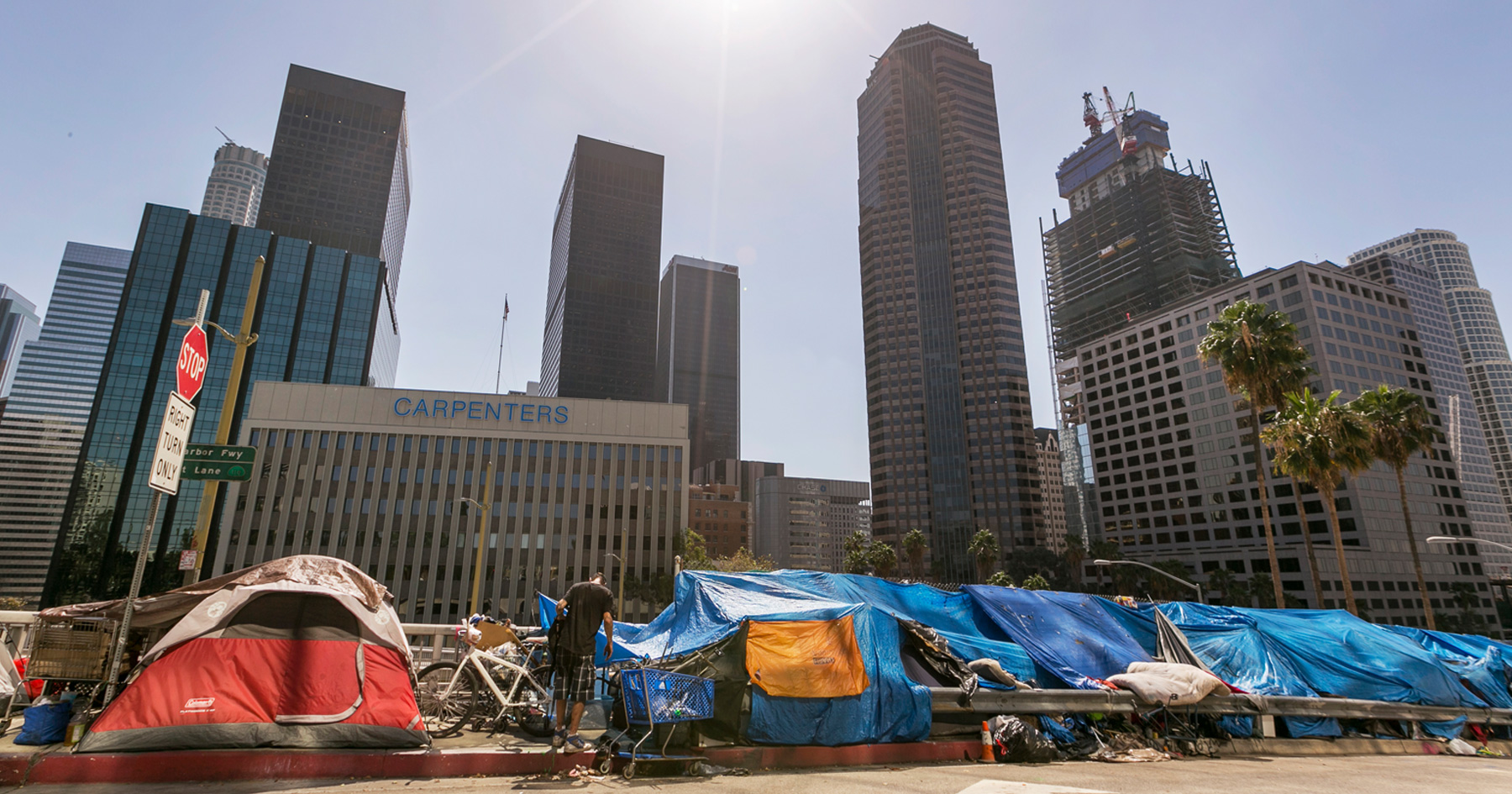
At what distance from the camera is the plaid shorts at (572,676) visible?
846cm

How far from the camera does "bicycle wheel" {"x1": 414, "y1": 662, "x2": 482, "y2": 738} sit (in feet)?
29.5

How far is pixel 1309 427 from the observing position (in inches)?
1393

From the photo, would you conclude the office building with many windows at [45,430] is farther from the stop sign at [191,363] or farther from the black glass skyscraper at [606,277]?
the stop sign at [191,363]

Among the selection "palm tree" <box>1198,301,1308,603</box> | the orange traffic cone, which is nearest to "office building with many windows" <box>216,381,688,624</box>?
"palm tree" <box>1198,301,1308,603</box>

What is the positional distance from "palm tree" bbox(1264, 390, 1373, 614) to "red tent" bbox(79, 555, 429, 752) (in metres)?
42.3

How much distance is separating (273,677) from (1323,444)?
147ft

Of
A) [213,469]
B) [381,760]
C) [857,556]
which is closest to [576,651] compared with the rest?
[381,760]

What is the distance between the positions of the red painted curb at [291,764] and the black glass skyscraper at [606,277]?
172 meters

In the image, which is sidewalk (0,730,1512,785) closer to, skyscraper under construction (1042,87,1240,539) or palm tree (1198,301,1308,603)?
palm tree (1198,301,1308,603)

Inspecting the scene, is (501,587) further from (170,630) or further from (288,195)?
(288,195)

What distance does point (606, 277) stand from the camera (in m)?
184

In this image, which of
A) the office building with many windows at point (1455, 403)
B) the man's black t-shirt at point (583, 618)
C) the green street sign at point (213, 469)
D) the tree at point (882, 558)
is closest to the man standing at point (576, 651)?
the man's black t-shirt at point (583, 618)

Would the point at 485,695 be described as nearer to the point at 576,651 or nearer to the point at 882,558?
the point at 576,651

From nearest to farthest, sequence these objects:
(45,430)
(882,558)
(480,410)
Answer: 1. (480,410)
2. (882,558)
3. (45,430)
